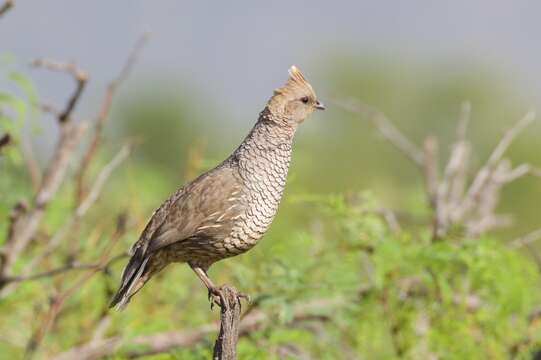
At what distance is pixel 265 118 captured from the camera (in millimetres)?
4859

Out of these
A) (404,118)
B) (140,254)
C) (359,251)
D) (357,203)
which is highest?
(404,118)

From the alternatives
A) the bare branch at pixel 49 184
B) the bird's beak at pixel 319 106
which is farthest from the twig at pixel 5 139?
the bird's beak at pixel 319 106

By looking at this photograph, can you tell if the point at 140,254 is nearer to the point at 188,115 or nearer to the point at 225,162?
the point at 225,162

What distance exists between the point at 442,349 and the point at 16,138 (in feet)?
8.86

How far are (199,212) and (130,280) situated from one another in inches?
17.1

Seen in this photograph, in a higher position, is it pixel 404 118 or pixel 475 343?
pixel 404 118

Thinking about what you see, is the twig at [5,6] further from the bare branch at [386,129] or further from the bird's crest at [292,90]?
the bare branch at [386,129]

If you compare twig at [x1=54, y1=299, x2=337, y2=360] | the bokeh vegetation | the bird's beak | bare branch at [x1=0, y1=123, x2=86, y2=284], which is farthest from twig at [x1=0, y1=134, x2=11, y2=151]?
twig at [x1=54, y1=299, x2=337, y2=360]

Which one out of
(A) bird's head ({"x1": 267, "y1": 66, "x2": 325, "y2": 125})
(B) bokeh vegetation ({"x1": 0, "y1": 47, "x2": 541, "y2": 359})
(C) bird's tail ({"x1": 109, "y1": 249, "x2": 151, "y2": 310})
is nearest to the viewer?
(C) bird's tail ({"x1": 109, "y1": 249, "x2": 151, "y2": 310})

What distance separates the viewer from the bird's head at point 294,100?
191 inches

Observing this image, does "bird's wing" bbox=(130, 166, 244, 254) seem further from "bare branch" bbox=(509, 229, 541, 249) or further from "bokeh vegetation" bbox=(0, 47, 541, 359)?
"bare branch" bbox=(509, 229, 541, 249)

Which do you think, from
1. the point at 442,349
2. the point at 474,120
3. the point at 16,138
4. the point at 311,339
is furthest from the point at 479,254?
the point at 474,120

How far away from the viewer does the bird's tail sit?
14.8ft

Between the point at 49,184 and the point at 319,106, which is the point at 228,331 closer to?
the point at 319,106
